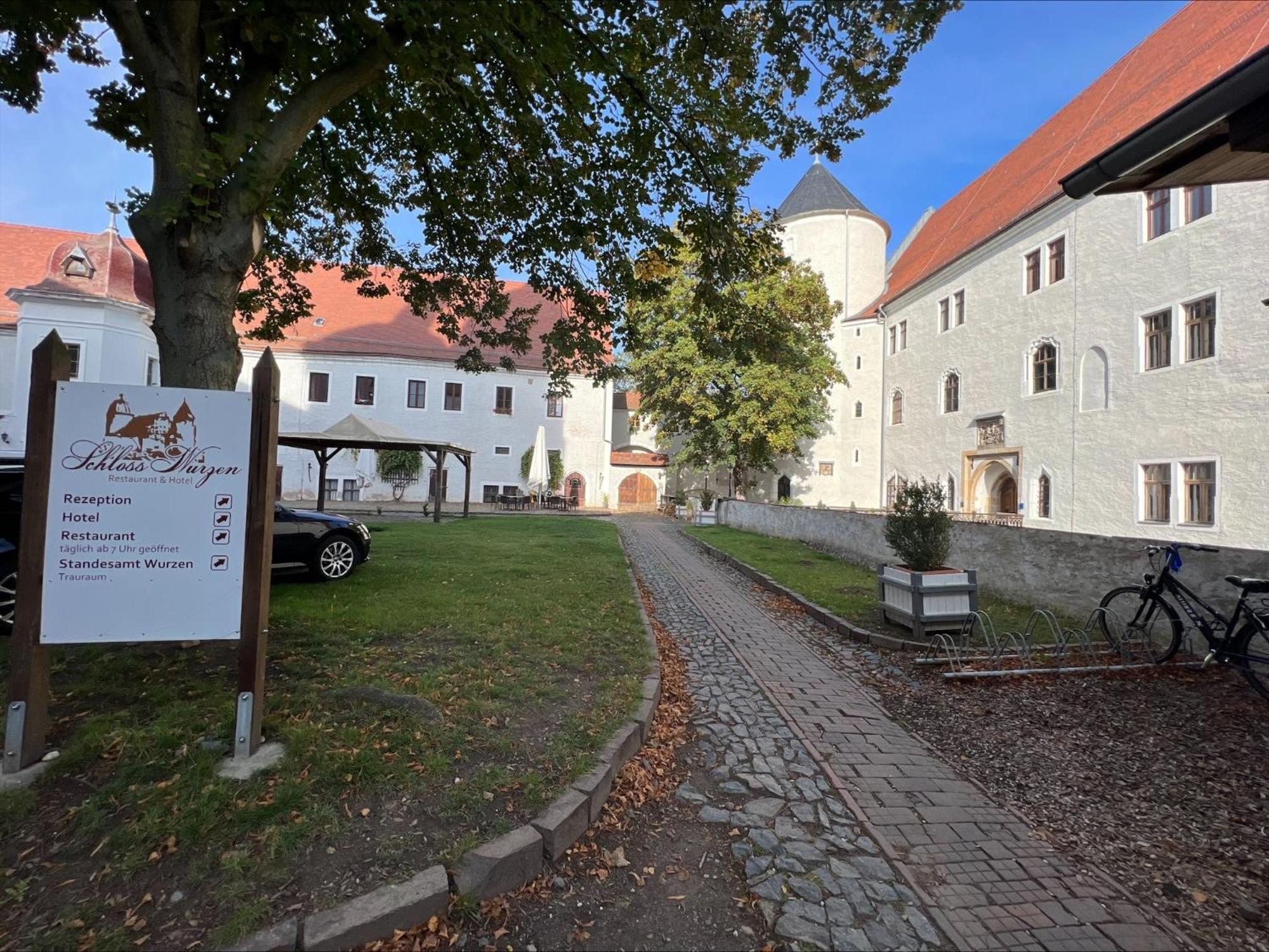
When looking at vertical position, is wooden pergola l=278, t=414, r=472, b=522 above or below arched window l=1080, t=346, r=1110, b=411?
below

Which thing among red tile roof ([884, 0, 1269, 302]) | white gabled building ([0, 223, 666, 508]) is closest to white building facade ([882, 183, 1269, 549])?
red tile roof ([884, 0, 1269, 302])

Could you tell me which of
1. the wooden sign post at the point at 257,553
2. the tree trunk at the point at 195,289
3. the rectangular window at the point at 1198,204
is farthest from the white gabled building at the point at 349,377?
the wooden sign post at the point at 257,553

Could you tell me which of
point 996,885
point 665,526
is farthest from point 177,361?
point 665,526

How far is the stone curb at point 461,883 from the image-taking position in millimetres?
2150

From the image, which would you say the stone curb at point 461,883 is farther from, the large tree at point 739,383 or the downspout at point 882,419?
the downspout at point 882,419

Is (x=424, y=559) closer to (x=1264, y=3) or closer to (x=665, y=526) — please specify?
(x=665, y=526)

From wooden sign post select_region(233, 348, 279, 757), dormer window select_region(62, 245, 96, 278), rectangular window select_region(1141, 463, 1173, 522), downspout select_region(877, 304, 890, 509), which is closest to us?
wooden sign post select_region(233, 348, 279, 757)

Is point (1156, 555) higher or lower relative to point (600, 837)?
higher

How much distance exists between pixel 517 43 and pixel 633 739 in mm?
5116

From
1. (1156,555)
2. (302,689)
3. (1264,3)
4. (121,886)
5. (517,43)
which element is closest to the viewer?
(121,886)

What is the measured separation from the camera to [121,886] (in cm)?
237

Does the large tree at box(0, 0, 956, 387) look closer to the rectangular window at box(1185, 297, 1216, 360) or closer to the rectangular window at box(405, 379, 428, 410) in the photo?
the rectangular window at box(1185, 297, 1216, 360)

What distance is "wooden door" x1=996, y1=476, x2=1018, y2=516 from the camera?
2478 centimetres

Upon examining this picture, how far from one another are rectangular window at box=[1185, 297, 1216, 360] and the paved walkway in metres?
17.0
